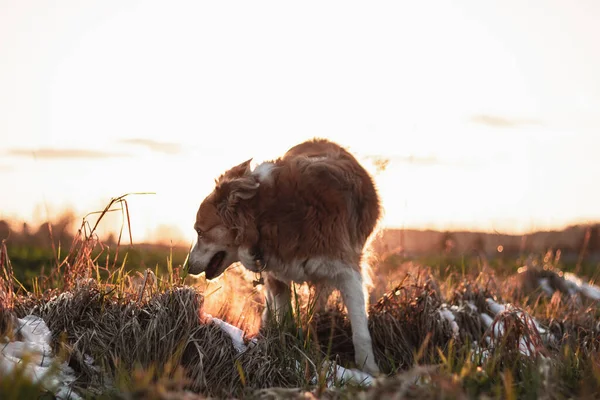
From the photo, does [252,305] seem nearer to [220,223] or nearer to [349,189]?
[220,223]

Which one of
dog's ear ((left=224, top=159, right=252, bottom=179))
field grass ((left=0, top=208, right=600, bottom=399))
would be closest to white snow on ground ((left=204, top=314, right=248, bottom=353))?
field grass ((left=0, top=208, right=600, bottom=399))

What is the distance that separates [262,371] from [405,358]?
1.58 metres

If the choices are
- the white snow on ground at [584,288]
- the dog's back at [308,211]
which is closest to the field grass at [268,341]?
the dog's back at [308,211]

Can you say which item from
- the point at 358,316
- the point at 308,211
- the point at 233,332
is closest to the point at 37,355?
the point at 233,332

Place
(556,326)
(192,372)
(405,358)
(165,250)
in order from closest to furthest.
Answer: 1. (192,372)
2. (405,358)
3. (556,326)
4. (165,250)

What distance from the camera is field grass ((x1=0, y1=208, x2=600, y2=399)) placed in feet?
10.3

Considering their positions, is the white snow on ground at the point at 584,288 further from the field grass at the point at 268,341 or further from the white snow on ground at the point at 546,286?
the field grass at the point at 268,341

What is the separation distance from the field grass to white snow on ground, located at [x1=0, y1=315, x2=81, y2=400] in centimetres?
8

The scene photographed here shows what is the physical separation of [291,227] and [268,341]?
3.84 feet

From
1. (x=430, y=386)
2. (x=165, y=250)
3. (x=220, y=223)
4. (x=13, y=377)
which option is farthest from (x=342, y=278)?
(x=165, y=250)

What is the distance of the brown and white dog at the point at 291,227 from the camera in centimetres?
565

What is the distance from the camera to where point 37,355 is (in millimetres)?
3678

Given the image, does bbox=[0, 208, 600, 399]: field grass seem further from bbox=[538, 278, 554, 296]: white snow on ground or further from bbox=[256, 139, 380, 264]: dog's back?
bbox=[538, 278, 554, 296]: white snow on ground

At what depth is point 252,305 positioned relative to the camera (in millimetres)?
6340
